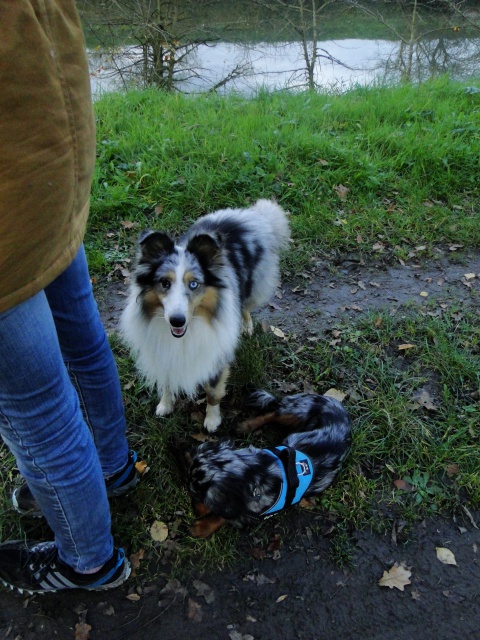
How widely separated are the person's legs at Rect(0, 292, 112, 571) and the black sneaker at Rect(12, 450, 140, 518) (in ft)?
1.41

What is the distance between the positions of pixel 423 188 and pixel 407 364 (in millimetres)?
2302

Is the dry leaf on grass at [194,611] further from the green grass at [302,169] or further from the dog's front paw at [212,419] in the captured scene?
the green grass at [302,169]

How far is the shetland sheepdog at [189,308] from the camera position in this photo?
2.21 m

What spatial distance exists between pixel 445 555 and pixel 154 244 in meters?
2.01

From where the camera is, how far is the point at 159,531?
84.7 inches

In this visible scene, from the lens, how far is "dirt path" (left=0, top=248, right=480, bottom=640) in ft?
6.08

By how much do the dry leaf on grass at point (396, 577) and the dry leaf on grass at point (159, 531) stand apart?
1.00m

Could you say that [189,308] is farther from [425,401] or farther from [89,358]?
[425,401]

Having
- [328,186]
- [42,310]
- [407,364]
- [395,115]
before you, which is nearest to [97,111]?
[328,186]

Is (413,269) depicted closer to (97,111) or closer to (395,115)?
(395,115)

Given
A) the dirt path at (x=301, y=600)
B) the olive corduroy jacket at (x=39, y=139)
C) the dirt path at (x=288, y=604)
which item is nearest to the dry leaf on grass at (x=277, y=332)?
the dirt path at (x=301, y=600)

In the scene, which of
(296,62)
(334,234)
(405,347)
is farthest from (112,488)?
(296,62)

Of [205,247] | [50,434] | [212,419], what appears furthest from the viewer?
[212,419]

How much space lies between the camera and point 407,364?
9.96 ft
